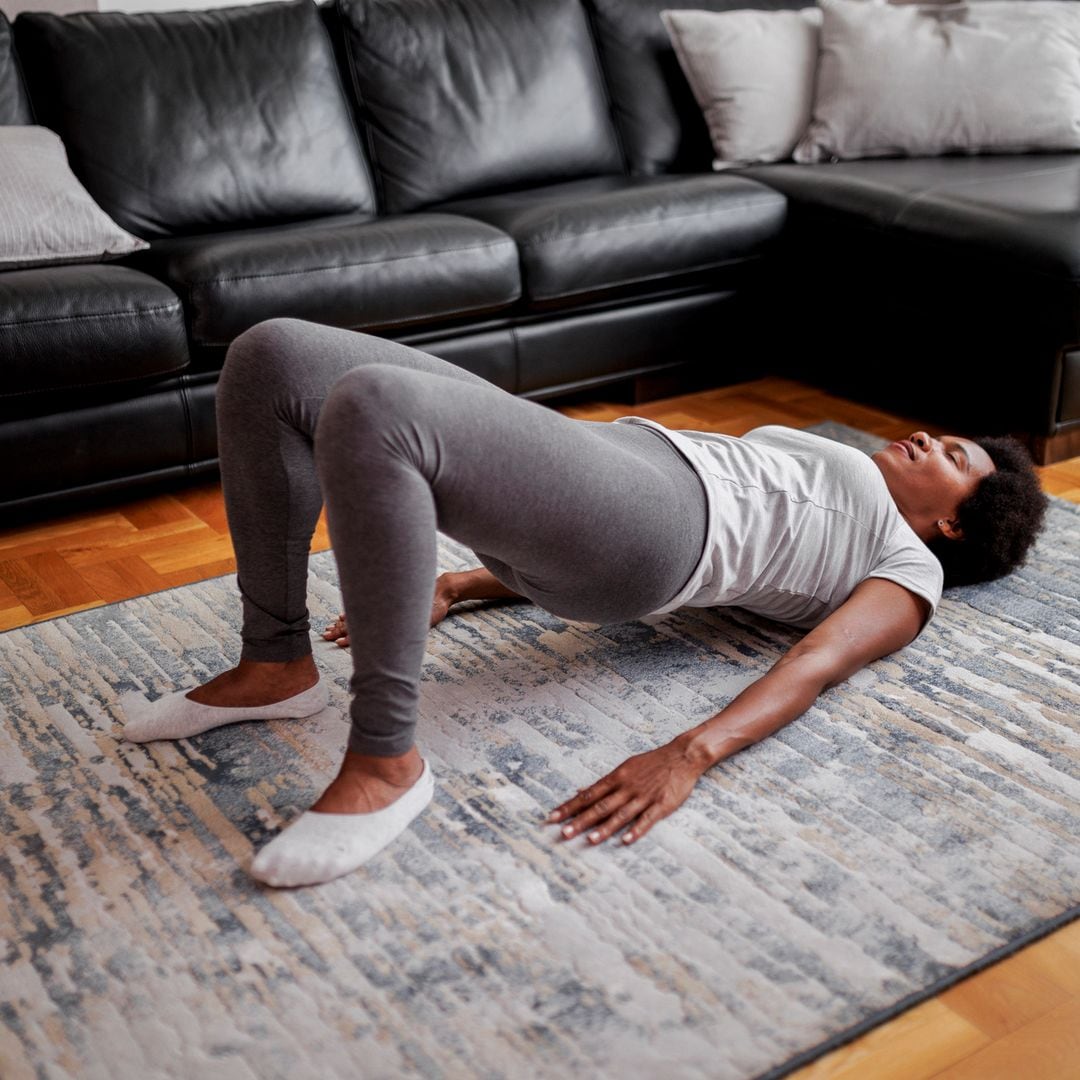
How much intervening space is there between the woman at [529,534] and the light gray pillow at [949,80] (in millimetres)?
1728

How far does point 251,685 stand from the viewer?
1785mm

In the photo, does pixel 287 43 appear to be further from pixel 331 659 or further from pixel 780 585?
pixel 780 585

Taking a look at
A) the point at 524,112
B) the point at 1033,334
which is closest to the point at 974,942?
the point at 1033,334

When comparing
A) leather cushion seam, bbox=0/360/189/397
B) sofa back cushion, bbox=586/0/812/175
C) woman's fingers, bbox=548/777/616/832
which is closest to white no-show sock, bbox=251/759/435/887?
woman's fingers, bbox=548/777/616/832

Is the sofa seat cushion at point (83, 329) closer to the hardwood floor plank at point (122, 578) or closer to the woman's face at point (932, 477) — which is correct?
the hardwood floor plank at point (122, 578)

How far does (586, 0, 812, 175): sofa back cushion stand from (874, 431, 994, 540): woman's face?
1.88 m

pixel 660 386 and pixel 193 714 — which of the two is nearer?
pixel 193 714

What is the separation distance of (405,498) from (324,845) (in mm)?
409

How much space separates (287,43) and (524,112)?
Answer: 63 centimetres

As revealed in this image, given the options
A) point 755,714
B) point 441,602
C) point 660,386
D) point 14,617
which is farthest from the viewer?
point 660,386

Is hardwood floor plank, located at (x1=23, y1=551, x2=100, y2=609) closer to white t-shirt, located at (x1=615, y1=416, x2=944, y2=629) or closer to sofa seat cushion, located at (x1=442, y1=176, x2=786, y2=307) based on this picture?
white t-shirt, located at (x1=615, y1=416, x2=944, y2=629)

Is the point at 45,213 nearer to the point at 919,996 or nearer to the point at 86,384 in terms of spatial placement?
the point at 86,384

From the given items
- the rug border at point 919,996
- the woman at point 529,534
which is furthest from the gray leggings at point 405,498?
the rug border at point 919,996

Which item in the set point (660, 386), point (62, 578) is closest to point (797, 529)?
point (62, 578)
